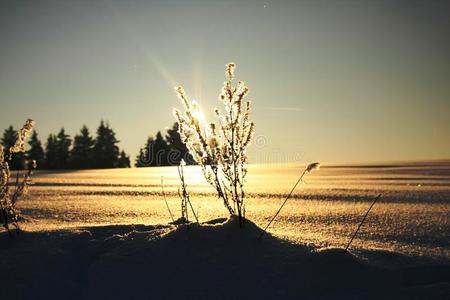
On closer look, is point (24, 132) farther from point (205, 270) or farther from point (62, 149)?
point (62, 149)

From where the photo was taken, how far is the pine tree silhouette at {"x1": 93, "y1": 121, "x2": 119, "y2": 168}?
39344 millimetres

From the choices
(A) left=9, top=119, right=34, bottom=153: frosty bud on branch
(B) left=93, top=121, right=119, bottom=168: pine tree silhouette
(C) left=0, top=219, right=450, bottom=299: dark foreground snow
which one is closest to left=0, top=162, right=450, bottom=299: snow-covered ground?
(C) left=0, top=219, right=450, bottom=299: dark foreground snow

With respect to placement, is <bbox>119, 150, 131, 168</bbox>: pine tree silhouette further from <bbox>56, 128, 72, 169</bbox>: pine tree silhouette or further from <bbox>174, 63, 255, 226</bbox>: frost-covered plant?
<bbox>174, 63, 255, 226</bbox>: frost-covered plant

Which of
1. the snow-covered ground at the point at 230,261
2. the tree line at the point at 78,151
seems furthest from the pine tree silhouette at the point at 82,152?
the snow-covered ground at the point at 230,261

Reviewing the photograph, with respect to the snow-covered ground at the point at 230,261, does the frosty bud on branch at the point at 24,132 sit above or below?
above

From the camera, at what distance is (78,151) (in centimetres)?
3912

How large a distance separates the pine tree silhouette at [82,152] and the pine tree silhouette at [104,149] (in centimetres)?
52

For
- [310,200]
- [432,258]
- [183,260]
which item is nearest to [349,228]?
[432,258]

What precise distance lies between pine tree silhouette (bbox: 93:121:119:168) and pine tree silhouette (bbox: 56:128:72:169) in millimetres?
2858

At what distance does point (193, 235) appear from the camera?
132 inches

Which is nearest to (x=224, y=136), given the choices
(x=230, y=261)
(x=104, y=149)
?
(x=230, y=261)

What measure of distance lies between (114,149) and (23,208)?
115 feet

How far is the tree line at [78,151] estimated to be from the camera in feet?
128

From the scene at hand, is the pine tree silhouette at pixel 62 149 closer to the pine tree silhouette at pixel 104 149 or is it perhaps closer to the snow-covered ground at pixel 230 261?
the pine tree silhouette at pixel 104 149
